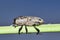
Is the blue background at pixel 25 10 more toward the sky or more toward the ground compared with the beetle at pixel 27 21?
more toward the sky

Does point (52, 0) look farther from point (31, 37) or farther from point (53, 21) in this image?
point (31, 37)

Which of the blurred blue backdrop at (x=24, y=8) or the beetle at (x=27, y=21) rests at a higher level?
the blurred blue backdrop at (x=24, y=8)

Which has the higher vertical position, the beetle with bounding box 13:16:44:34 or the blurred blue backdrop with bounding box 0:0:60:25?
the blurred blue backdrop with bounding box 0:0:60:25

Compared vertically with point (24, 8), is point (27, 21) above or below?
below

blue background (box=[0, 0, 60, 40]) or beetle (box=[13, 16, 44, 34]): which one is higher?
blue background (box=[0, 0, 60, 40])
